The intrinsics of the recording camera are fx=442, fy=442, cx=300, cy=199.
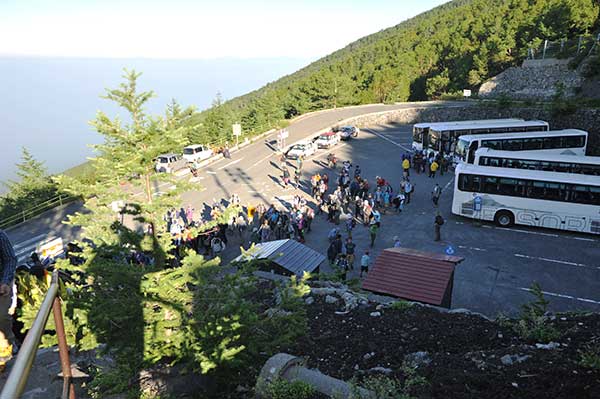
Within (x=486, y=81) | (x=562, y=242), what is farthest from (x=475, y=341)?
(x=486, y=81)

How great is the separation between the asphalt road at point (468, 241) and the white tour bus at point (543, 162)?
10.2ft

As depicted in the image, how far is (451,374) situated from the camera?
6781 mm

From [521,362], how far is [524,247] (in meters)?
13.4

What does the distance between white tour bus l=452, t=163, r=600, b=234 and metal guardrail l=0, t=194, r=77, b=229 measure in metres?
23.7

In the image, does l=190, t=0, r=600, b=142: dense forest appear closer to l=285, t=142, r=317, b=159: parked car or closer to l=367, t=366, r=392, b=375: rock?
l=285, t=142, r=317, b=159: parked car

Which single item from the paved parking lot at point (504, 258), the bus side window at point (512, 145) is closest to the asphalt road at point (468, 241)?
the paved parking lot at point (504, 258)

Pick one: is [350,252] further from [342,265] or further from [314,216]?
Answer: [314,216]

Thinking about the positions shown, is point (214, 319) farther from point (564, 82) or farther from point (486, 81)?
point (486, 81)

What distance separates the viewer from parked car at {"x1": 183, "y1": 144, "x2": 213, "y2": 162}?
1430 inches

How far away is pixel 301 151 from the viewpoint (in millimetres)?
35688

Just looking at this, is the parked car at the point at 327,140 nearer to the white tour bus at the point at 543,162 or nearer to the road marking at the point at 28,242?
the white tour bus at the point at 543,162

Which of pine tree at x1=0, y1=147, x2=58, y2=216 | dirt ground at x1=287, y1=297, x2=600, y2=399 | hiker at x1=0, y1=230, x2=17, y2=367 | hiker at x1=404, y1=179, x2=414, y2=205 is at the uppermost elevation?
hiker at x1=0, y1=230, x2=17, y2=367

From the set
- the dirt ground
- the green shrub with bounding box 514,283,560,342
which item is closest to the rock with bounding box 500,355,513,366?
the dirt ground

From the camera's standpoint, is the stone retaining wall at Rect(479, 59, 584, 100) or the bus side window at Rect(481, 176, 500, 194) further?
the stone retaining wall at Rect(479, 59, 584, 100)
